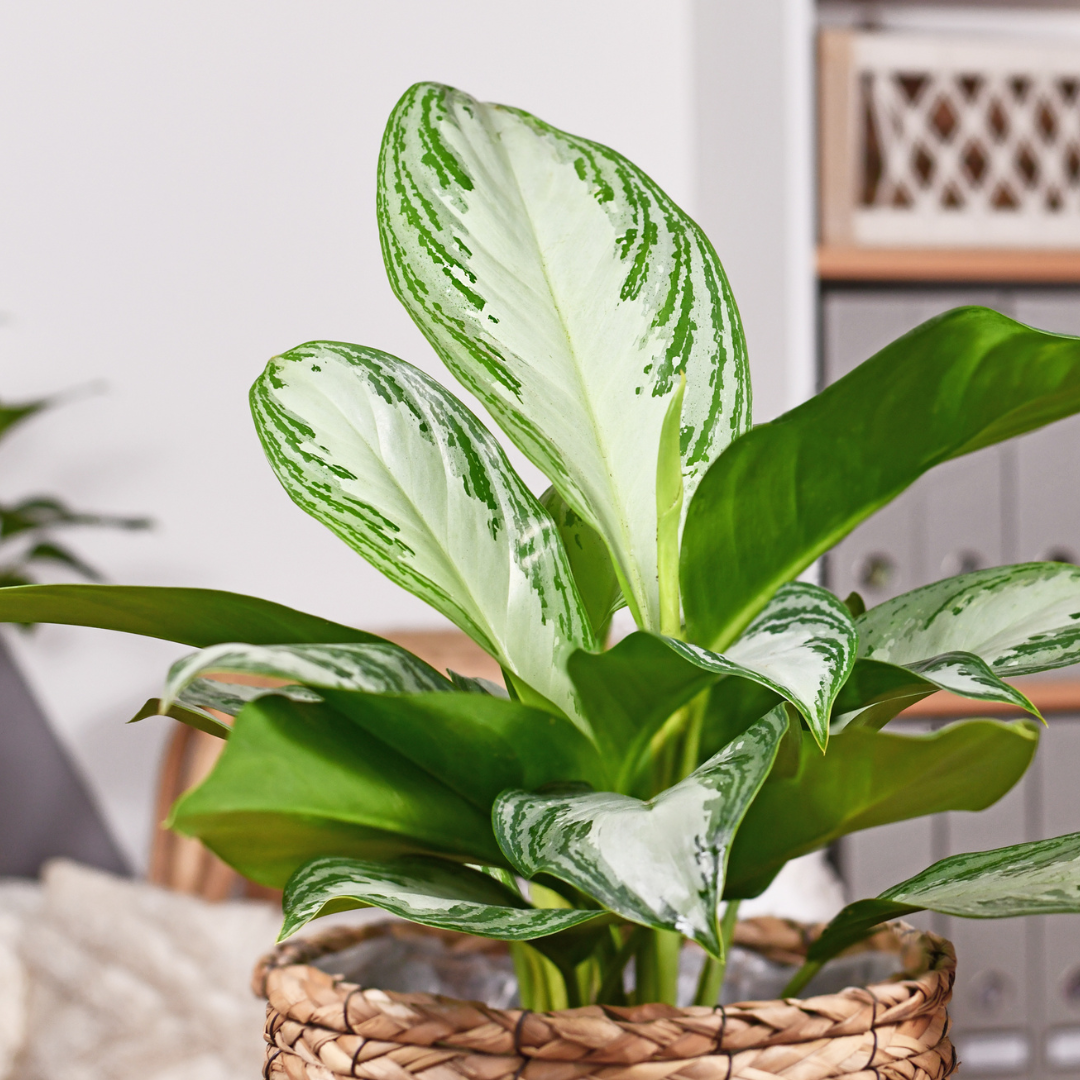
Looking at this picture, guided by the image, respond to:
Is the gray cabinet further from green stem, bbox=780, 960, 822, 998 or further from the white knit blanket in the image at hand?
green stem, bbox=780, 960, 822, 998

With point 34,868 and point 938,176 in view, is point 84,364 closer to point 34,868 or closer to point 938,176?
point 34,868

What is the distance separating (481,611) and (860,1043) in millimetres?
147

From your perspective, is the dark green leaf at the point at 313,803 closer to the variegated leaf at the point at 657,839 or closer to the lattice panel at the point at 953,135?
the variegated leaf at the point at 657,839

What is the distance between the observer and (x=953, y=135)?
Result: 136 cm

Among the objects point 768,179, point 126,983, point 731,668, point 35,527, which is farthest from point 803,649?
point 35,527

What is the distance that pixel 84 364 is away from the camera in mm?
1461

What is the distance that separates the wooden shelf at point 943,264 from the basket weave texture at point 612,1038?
3.89 ft

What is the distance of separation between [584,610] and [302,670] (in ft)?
0.31

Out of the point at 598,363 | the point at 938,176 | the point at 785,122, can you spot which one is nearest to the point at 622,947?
the point at 598,363

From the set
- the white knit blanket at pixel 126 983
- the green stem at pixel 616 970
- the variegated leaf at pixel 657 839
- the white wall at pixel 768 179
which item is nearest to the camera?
the variegated leaf at pixel 657 839

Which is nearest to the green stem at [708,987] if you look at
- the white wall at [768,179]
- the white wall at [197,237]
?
the white wall at [768,179]

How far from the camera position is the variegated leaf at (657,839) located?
0.19m

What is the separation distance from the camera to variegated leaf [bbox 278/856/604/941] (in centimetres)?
22

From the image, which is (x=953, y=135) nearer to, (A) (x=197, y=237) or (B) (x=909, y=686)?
(A) (x=197, y=237)
